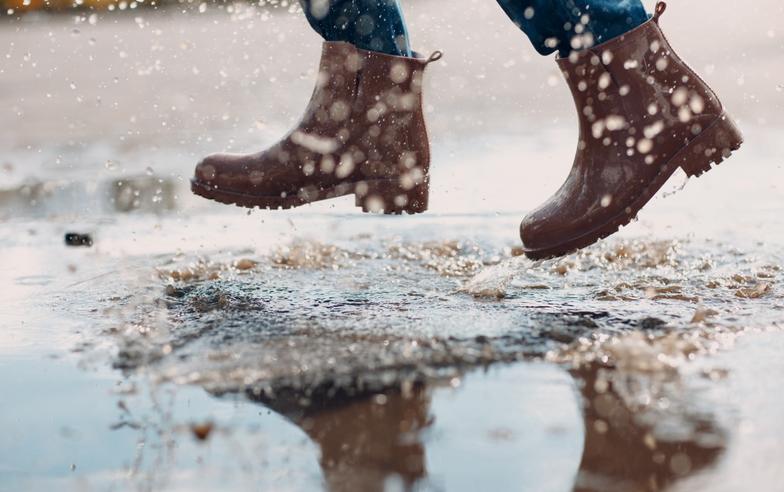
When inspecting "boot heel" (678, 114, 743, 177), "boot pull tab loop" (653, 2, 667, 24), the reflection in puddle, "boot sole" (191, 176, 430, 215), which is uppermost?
"boot pull tab loop" (653, 2, 667, 24)

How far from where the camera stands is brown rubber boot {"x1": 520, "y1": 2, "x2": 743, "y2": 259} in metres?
2.34

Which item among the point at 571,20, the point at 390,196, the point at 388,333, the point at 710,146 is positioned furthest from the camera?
the point at 390,196

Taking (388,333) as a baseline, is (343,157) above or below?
above

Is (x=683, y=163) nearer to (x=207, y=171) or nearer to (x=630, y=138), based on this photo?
(x=630, y=138)

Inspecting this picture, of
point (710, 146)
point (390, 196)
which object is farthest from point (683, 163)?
point (390, 196)

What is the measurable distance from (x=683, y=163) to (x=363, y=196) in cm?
72

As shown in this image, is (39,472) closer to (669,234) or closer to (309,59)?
(669,234)

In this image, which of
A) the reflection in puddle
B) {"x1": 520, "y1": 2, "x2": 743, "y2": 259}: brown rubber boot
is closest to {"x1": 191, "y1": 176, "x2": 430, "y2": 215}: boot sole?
{"x1": 520, "y1": 2, "x2": 743, "y2": 259}: brown rubber boot

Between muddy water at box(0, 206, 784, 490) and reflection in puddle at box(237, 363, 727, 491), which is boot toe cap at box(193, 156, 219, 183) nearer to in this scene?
muddy water at box(0, 206, 784, 490)

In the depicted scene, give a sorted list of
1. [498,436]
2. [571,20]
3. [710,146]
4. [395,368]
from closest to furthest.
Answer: [498,436]
[395,368]
[571,20]
[710,146]

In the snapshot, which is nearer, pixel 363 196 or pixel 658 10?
pixel 658 10

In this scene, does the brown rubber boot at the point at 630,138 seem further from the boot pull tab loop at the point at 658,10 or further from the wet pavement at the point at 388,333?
the wet pavement at the point at 388,333

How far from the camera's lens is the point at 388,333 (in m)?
2.01

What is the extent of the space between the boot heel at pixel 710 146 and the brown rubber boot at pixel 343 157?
608mm
